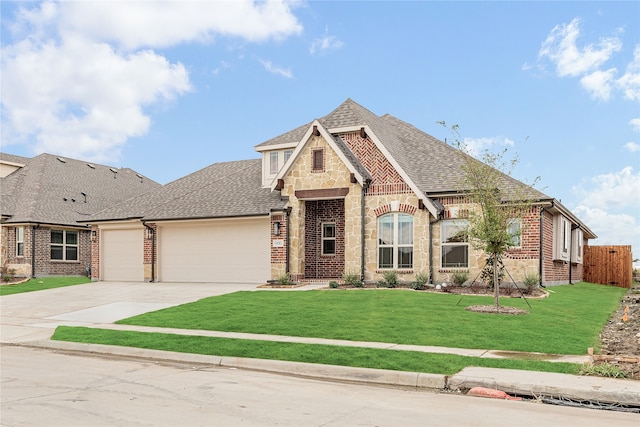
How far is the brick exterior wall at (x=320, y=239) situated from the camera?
26.3 meters

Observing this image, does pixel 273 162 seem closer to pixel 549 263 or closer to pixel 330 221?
pixel 330 221

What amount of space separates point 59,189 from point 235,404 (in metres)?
33.0

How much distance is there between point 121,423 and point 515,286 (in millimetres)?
17884

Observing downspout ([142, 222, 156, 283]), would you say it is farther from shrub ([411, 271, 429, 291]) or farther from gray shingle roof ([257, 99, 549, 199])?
shrub ([411, 271, 429, 291])

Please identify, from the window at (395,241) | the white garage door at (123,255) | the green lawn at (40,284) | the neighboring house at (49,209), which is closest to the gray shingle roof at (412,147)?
the window at (395,241)

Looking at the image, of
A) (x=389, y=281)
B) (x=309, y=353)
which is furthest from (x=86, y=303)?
(x=309, y=353)

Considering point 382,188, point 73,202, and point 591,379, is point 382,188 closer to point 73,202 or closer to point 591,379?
point 591,379

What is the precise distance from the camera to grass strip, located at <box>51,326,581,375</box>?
33.0 feet

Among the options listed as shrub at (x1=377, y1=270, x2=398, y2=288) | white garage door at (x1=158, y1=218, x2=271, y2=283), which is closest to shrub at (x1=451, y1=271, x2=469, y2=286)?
shrub at (x1=377, y1=270, x2=398, y2=288)

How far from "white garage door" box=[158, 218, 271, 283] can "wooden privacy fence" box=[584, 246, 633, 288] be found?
822 inches

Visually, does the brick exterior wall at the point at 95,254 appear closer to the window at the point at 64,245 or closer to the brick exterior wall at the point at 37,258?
the brick exterior wall at the point at 37,258

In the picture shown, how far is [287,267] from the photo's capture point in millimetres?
25312

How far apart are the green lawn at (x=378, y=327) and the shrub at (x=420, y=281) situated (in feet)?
6.93

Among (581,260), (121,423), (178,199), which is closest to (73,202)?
(178,199)
